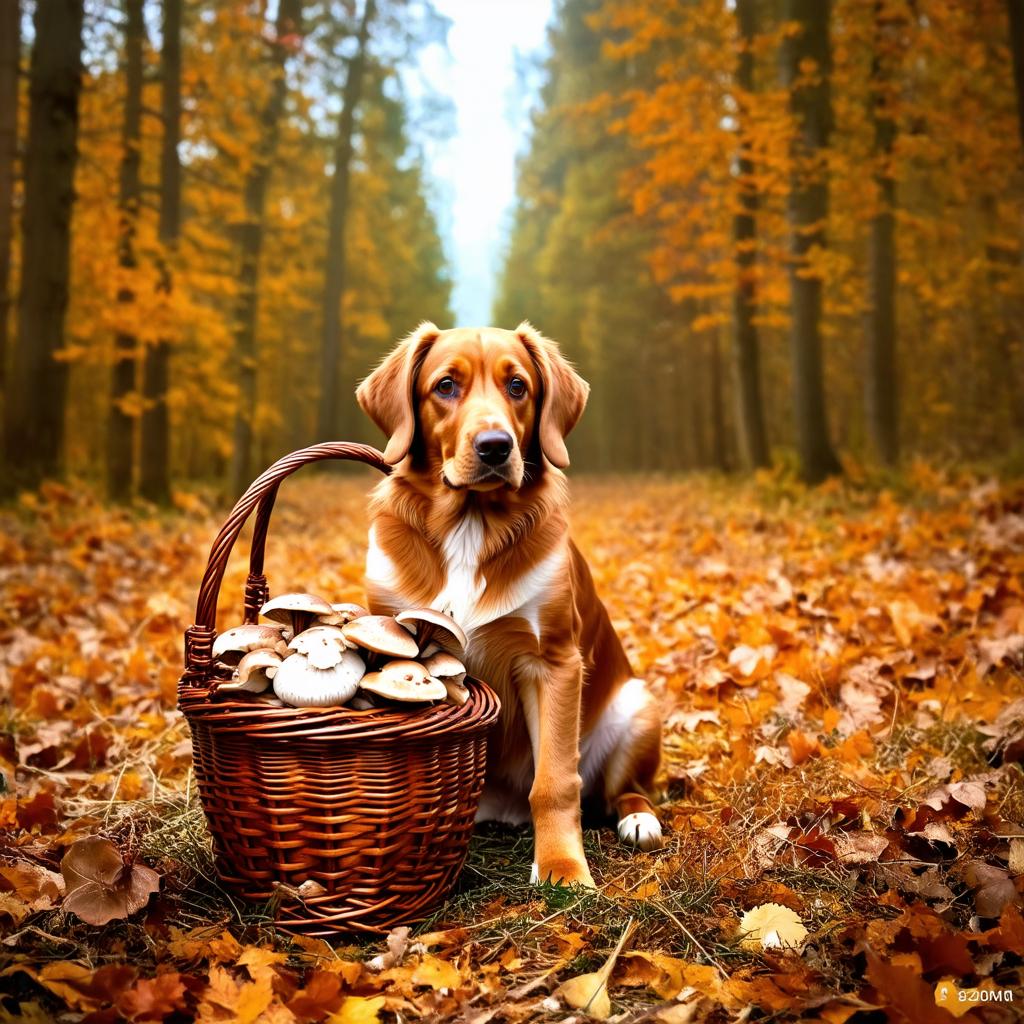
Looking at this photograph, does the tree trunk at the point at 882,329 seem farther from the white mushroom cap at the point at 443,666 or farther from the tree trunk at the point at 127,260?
the white mushroom cap at the point at 443,666

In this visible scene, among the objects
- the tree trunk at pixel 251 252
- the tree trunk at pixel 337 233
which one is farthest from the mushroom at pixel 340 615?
the tree trunk at pixel 337 233

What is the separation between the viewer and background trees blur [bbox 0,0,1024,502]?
376 inches

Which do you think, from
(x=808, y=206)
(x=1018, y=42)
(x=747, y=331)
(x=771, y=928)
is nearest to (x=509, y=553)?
(x=771, y=928)

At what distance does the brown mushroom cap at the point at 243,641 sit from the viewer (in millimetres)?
2322

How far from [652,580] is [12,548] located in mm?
4790

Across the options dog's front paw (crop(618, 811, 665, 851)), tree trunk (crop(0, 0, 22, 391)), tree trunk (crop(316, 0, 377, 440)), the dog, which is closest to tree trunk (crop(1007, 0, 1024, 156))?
the dog

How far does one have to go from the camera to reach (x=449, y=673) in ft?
7.65

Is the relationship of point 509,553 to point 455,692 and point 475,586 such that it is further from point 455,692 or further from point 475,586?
point 455,692

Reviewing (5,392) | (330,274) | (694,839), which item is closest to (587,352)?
(330,274)

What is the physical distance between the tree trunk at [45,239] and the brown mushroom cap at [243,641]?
7.53 m

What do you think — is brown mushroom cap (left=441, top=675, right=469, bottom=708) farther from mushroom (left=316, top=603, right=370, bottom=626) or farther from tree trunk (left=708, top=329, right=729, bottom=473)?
tree trunk (left=708, top=329, right=729, bottom=473)

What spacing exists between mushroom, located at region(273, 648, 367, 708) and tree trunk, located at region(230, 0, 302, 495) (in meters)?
10.9

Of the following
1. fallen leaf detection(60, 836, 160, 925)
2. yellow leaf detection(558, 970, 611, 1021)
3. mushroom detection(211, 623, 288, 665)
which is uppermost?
mushroom detection(211, 623, 288, 665)

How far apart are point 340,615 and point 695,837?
1.27m
